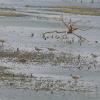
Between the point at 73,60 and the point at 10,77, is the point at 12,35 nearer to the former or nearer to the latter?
the point at 73,60

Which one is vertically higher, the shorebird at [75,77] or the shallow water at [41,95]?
the shorebird at [75,77]

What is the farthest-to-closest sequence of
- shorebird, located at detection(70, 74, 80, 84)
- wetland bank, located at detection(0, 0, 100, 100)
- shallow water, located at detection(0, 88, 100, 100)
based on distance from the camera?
shorebird, located at detection(70, 74, 80, 84) < wetland bank, located at detection(0, 0, 100, 100) < shallow water, located at detection(0, 88, 100, 100)

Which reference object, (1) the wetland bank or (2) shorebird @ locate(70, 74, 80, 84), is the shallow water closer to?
(1) the wetland bank

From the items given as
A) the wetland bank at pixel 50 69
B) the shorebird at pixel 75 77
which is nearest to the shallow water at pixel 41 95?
the wetland bank at pixel 50 69

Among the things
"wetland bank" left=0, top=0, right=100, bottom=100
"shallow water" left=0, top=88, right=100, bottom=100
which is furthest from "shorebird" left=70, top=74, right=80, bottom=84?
"shallow water" left=0, top=88, right=100, bottom=100

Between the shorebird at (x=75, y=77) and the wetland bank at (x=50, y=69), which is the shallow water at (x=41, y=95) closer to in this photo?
the wetland bank at (x=50, y=69)

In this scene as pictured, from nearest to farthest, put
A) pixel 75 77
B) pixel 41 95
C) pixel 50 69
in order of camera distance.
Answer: pixel 41 95 < pixel 75 77 < pixel 50 69

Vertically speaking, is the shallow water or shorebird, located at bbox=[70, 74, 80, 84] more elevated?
shorebird, located at bbox=[70, 74, 80, 84]

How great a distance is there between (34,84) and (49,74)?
3213mm

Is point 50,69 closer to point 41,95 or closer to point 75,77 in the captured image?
point 75,77

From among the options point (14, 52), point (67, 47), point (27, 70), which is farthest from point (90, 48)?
point (27, 70)

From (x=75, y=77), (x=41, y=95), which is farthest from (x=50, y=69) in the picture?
(x=41, y=95)

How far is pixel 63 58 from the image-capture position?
30828 millimetres

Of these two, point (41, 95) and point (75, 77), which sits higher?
point (75, 77)
